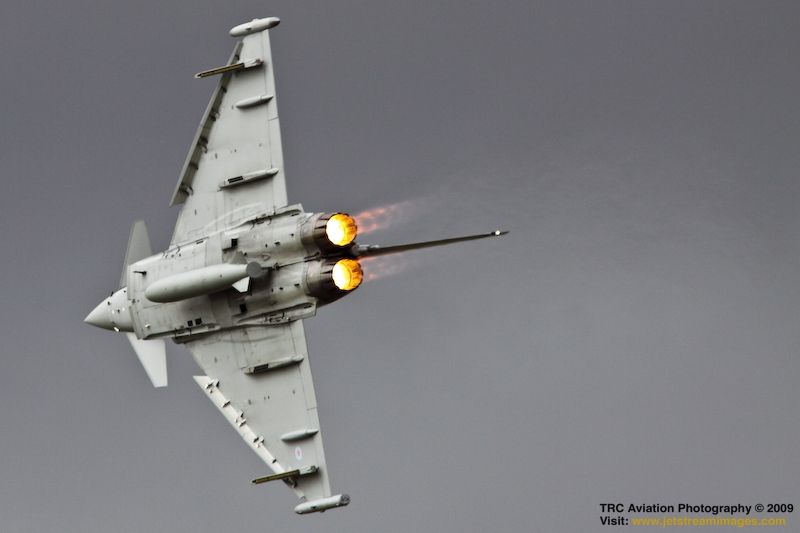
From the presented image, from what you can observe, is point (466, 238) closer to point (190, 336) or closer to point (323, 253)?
point (323, 253)

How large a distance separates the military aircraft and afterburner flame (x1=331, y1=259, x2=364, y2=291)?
0.7 inches

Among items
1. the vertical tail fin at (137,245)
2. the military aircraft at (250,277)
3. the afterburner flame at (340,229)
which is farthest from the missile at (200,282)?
the vertical tail fin at (137,245)

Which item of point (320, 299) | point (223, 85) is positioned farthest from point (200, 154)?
point (320, 299)

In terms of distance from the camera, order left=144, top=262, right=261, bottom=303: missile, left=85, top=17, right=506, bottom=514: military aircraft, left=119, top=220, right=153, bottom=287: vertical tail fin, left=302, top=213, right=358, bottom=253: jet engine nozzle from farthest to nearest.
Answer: left=119, top=220, right=153, bottom=287: vertical tail fin < left=144, top=262, right=261, bottom=303: missile < left=85, top=17, right=506, bottom=514: military aircraft < left=302, top=213, right=358, bottom=253: jet engine nozzle

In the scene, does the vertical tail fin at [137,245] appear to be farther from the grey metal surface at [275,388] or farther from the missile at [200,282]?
the grey metal surface at [275,388]

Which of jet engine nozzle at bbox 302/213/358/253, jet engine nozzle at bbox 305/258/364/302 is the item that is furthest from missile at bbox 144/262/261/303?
jet engine nozzle at bbox 302/213/358/253

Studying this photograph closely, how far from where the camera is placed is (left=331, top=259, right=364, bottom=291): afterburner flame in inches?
1758

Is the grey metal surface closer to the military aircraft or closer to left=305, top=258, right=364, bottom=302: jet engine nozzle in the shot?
the military aircraft

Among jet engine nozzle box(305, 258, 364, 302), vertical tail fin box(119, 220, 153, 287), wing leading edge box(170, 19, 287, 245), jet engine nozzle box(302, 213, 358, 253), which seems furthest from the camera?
vertical tail fin box(119, 220, 153, 287)

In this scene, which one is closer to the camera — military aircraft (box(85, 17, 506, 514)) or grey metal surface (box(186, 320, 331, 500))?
military aircraft (box(85, 17, 506, 514))

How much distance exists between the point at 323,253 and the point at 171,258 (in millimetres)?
3580

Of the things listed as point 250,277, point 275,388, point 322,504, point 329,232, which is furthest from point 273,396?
point 329,232

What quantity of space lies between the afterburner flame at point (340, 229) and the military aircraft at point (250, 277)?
2cm

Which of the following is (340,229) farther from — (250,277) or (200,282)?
(200,282)
